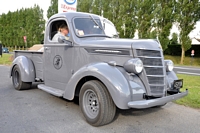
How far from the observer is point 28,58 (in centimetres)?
563

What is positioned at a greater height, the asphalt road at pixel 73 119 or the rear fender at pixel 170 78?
the rear fender at pixel 170 78

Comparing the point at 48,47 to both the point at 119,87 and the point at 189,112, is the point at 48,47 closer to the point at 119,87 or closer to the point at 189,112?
the point at 119,87

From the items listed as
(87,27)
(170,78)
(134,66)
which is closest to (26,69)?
(87,27)

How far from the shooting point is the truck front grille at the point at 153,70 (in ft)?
10.6

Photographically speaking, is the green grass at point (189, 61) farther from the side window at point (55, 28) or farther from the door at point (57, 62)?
the door at point (57, 62)

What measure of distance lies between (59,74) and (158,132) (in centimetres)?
248

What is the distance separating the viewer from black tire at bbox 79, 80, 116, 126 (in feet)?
10.3

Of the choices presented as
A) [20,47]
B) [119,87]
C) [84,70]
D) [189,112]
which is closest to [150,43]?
[119,87]

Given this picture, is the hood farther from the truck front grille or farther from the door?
the door

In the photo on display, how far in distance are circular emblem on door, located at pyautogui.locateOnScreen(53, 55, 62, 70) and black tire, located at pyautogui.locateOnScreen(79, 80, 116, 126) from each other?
1.14 metres

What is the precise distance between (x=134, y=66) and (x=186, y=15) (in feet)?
68.4

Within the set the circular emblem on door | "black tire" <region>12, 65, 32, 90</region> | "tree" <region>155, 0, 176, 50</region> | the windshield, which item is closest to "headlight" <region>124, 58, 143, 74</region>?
the windshield

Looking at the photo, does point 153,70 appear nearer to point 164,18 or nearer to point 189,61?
point 164,18

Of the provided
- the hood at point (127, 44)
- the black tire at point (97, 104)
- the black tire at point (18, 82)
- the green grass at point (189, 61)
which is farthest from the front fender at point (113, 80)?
the green grass at point (189, 61)
